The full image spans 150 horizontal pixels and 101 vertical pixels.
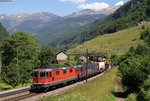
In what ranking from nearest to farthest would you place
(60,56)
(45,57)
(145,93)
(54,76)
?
(145,93) < (54,76) < (45,57) < (60,56)

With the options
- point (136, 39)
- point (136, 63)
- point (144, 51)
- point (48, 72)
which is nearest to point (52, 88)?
point (48, 72)

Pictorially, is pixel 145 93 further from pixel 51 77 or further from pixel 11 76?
pixel 11 76

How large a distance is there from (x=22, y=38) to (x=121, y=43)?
12043cm

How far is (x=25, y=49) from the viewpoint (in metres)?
78.6

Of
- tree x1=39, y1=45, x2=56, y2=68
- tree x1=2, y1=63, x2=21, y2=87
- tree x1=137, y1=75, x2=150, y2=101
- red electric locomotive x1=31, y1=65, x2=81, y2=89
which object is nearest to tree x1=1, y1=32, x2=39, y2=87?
tree x1=39, y1=45, x2=56, y2=68

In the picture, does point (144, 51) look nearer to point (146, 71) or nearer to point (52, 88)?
point (146, 71)

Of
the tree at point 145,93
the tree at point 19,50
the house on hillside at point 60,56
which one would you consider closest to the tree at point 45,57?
the tree at point 19,50

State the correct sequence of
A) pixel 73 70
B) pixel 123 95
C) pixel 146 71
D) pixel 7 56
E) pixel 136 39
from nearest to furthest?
pixel 146 71, pixel 123 95, pixel 73 70, pixel 7 56, pixel 136 39

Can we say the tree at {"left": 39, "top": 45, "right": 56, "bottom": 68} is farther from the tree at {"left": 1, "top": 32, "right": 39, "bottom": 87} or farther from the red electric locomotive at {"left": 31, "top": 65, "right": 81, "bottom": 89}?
the red electric locomotive at {"left": 31, "top": 65, "right": 81, "bottom": 89}

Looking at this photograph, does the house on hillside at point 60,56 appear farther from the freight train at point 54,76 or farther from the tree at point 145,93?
the tree at point 145,93

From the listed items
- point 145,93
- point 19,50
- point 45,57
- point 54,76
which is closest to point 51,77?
point 54,76

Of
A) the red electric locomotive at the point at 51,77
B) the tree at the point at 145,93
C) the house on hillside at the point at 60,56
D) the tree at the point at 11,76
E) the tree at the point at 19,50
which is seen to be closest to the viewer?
the tree at the point at 145,93

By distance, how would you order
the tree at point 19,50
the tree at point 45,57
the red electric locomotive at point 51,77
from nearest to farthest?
the red electric locomotive at point 51,77 < the tree at point 19,50 < the tree at point 45,57

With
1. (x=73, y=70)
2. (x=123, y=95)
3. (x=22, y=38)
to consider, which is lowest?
(x=123, y=95)
